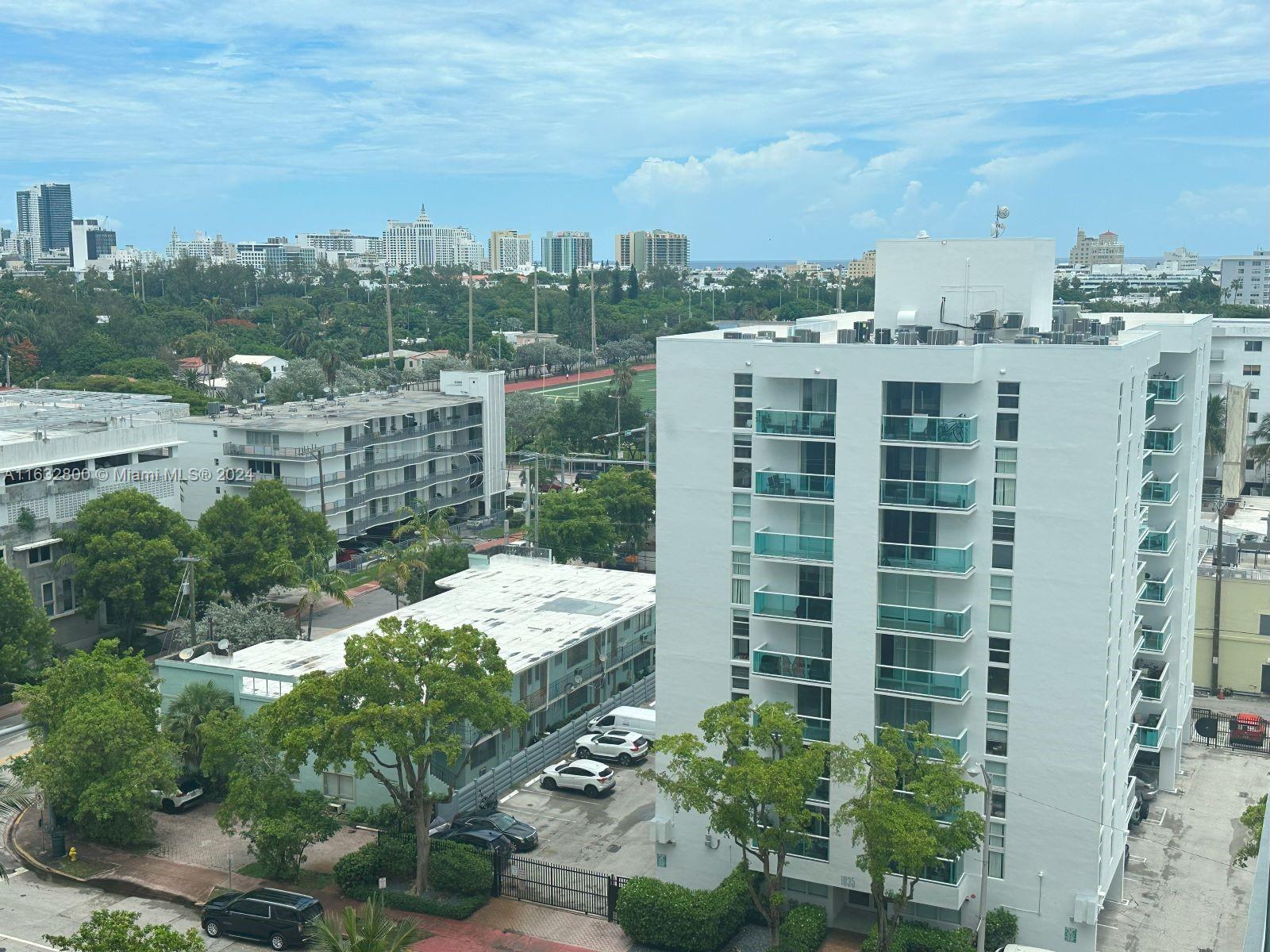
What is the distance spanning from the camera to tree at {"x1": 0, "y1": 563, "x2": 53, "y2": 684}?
150 feet

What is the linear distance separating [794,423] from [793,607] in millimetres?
4548

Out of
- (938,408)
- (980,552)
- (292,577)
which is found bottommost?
(292,577)

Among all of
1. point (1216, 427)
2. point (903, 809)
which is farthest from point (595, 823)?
point (1216, 427)

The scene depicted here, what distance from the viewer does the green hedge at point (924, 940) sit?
29172 mm

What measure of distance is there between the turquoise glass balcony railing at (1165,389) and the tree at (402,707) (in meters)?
21.0

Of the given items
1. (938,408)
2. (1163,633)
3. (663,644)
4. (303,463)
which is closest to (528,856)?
(663,644)

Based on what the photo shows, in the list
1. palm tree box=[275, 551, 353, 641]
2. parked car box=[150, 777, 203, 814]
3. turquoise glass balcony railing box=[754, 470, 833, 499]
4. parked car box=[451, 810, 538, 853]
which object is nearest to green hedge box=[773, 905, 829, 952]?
parked car box=[451, 810, 538, 853]

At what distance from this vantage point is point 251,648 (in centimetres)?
4391

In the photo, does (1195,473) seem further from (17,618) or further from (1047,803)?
(17,618)

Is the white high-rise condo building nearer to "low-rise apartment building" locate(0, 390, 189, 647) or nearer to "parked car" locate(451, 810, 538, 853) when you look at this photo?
"parked car" locate(451, 810, 538, 853)

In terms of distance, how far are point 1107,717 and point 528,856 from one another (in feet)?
53.0

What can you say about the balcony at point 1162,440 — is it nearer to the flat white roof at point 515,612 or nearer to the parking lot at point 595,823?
the flat white roof at point 515,612

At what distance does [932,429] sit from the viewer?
2986cm

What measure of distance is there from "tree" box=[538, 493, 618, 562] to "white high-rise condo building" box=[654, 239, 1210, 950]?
107ft
